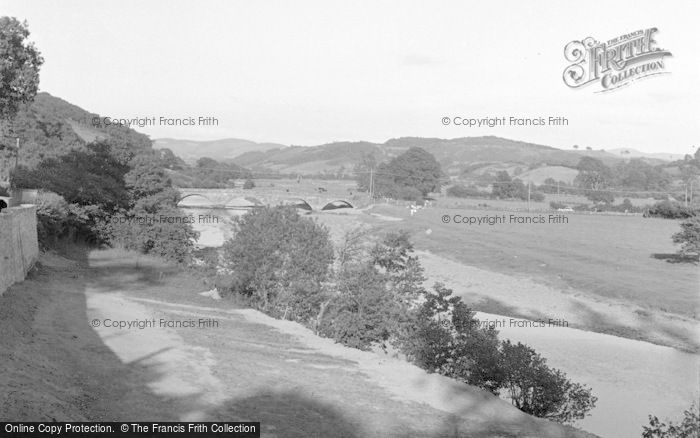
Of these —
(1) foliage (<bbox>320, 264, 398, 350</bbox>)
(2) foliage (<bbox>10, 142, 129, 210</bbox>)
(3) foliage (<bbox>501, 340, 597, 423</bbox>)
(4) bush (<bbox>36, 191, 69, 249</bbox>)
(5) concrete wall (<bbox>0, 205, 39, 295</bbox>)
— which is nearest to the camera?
(3) foliage (<bbox>501, 340, 597, 423</bbox>)

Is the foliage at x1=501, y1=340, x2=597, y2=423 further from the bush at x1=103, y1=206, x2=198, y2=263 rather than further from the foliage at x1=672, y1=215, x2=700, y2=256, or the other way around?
the foliage at x1=672, y1=215, x2=700, y2=256

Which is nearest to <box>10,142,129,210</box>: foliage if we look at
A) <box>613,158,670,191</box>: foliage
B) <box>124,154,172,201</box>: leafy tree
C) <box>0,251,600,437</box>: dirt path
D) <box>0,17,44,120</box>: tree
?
<box>124,154,172,201</box>: leafy tree

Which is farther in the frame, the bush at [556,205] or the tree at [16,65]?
the bush at [556,205]

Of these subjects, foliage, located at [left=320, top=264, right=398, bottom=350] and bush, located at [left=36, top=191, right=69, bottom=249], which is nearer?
foliage, located at [left=320, top=264, right=398, bottom=350]

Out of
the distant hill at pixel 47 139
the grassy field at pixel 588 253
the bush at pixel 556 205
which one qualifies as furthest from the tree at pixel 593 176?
the distant hill at pixel 47 139

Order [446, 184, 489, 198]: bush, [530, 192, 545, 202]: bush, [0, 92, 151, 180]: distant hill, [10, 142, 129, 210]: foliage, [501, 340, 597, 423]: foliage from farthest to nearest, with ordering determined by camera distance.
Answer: [446, 184, 489, 198]: bush, [530, 192, 545, 202]: bush, [0, 92, 151, 180]: distant hill, [10, 142, 129, 210]: foliage, [501, 340, 597, 423]: foliage

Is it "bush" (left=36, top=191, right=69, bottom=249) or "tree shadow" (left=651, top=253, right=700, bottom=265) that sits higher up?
"bush" (left=36, top=191, right=69, bottom=249)

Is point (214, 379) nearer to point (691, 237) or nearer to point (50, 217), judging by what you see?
point (50, 217)

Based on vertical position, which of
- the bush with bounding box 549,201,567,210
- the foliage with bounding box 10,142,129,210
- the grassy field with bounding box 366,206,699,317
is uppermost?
the foliage with bounding box 10,142,129,210
